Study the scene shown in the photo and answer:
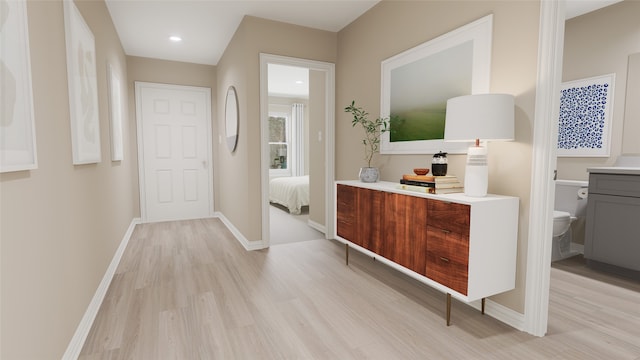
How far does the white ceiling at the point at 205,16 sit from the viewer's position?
3.14 m

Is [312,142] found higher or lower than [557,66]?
lower

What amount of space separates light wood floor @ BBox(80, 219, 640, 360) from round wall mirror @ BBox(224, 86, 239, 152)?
1.67 m

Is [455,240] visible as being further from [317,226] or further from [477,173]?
[317,226]

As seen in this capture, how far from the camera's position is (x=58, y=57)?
168cm

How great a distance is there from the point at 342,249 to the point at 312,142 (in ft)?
5.53

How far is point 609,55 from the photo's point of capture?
3.22m

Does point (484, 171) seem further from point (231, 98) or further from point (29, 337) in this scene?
point (231, 98)

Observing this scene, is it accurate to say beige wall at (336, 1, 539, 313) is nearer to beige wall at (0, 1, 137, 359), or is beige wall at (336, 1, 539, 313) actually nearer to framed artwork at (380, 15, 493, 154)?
framed artwork at (380, 15, 493, 154)

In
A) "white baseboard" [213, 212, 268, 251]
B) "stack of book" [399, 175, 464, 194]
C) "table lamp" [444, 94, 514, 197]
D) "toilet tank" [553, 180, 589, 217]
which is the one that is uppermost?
"table lamp" [444, 94, 514, 197]

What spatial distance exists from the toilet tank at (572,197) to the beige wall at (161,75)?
4.90 meters

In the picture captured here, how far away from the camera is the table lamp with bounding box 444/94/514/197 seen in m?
1.78

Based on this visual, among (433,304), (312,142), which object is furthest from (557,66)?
(312,142)

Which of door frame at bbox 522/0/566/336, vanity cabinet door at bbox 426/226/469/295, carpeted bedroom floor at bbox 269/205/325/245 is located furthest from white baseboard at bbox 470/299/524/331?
carpeted bedroom floor at bbox 269/205/325/245

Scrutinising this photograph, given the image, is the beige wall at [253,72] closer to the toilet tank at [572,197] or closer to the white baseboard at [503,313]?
the white baseboard at [503,313]
